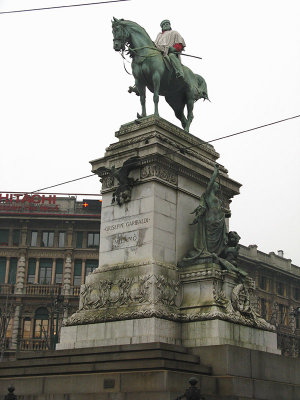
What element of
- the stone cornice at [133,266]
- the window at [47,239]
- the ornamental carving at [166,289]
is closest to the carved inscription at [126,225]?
the stone cornice at [133,266]

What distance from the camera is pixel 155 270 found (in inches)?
711

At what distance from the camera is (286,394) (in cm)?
1731

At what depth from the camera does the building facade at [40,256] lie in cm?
6825

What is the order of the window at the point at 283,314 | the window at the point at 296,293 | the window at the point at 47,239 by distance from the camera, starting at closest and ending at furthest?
the window at the point at 47,239 < the window at the point at 283,314 < the window at the point at 296,293

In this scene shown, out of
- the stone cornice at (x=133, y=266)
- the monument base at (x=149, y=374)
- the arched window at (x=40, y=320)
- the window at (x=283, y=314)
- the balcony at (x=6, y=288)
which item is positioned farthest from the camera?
the window at (x=283, y=314)

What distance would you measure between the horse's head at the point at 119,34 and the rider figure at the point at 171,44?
1.29 meters

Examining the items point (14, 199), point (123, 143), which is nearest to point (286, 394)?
point (123, 143)

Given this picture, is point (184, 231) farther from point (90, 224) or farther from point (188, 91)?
point (90, 224)

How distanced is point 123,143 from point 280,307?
69.1 metres

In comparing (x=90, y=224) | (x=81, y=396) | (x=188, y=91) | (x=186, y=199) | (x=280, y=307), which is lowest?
(x=81, y=396)

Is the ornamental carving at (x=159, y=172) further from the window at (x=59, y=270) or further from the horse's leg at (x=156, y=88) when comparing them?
the window at (x=59, y=270)

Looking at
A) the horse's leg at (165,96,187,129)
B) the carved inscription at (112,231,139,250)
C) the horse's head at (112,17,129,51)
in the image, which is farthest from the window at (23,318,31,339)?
the horse's head at (112,17,129,51)

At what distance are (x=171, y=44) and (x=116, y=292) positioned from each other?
29.3 ft

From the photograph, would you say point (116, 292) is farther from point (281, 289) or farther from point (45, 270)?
point (281, 289)
